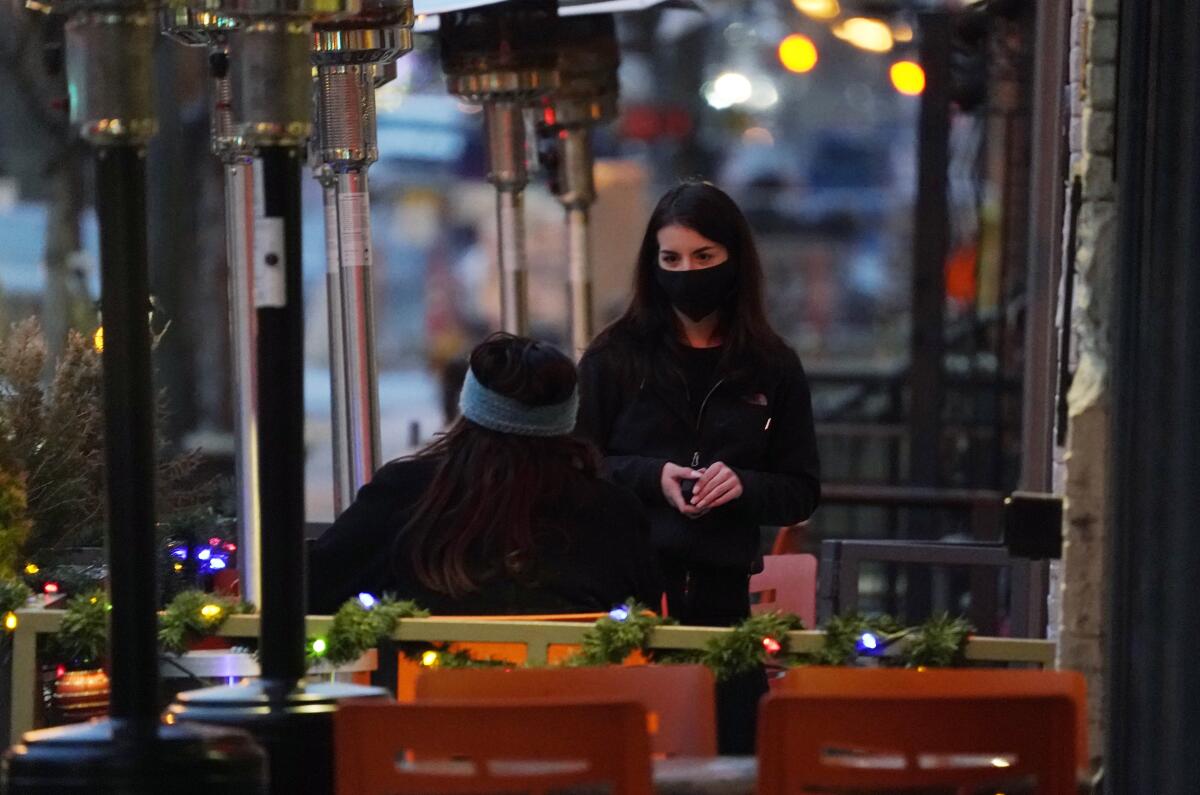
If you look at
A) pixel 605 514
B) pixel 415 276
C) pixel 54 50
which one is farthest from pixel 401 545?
pixel 415 276

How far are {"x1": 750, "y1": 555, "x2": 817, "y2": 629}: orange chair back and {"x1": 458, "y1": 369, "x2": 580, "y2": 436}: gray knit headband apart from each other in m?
1.28

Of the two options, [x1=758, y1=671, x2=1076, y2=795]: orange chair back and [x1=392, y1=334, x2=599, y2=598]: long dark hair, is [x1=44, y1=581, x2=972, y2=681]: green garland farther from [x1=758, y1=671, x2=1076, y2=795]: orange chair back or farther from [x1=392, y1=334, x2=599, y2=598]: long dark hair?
[x1=758, y1=671, x2=1076, y2=795]: orange chair back

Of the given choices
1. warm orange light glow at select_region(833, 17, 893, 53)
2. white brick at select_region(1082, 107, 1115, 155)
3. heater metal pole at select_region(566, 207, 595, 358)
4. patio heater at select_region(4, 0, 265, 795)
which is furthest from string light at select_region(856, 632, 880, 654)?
warm orange light glow at select_region(833, 17, 893, 53)

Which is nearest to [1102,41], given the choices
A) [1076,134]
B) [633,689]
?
[1076,134]

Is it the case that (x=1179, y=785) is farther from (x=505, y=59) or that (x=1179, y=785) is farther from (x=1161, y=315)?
(x=505, y=59)

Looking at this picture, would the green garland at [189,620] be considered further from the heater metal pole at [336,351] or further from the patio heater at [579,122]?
the patio heater at [579,122]

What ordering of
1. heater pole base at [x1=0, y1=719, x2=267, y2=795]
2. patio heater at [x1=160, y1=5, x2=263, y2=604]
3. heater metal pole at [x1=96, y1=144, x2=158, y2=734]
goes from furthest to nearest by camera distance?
1. patio heater at [x1=160, y1=5, x2=263, y2=604]
2. heater metal pole at [x1=96, y1=144, x2=158, y2=734]
3. heater pole base at [x1=0, y1=719, x2=267, y2=795]

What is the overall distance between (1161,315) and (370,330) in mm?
2122

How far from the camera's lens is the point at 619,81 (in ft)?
22.2

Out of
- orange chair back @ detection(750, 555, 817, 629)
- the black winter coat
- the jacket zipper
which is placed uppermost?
the jacket zipper

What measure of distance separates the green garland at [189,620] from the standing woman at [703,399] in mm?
1023

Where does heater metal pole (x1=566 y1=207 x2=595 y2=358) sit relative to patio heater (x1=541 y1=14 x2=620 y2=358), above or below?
below

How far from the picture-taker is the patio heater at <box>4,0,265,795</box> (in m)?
2.56

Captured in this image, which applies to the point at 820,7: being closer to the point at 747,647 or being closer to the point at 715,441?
the point at 715,441
